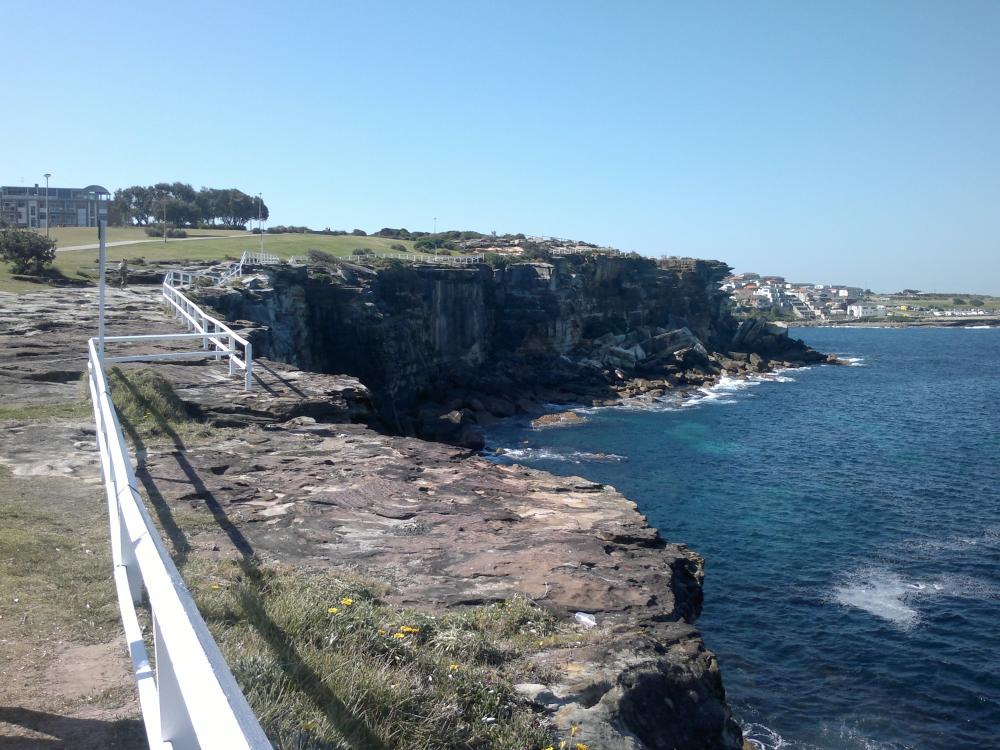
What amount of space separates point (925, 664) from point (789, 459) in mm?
22164

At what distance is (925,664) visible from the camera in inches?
757

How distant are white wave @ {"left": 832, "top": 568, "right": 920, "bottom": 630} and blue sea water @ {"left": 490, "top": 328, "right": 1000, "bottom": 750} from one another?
6 cm

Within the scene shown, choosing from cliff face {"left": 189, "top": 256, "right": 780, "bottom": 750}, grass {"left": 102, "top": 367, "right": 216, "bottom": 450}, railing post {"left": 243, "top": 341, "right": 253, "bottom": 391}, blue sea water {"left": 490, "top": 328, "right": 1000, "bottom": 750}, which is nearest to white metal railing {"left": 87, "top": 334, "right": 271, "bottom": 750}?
cliff face {"left": 189, "top": 256, "right": 780, "bottom": 750}

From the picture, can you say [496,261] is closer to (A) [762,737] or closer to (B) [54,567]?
(A) [762,737]

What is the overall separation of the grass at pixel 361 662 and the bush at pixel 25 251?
105ft

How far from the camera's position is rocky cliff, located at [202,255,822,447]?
143 feet

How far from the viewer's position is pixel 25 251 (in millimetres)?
33750

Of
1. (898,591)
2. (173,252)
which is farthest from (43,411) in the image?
(173,252)

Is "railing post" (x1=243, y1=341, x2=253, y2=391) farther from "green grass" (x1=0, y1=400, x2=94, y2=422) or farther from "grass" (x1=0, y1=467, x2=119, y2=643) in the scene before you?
"grass" (x1=0, y1=467, x2=119, y2=643)

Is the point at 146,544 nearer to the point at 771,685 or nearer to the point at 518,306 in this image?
the point at 771,685

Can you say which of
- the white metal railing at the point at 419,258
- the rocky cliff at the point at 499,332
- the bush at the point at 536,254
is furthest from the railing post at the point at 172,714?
the bush at the point at 536,254

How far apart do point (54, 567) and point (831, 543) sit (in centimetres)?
2612

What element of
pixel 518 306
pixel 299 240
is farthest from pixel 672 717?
pixel 299 240

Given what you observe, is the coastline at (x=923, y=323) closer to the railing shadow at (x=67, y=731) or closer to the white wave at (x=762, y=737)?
the white wave at (x=762, y=737)
